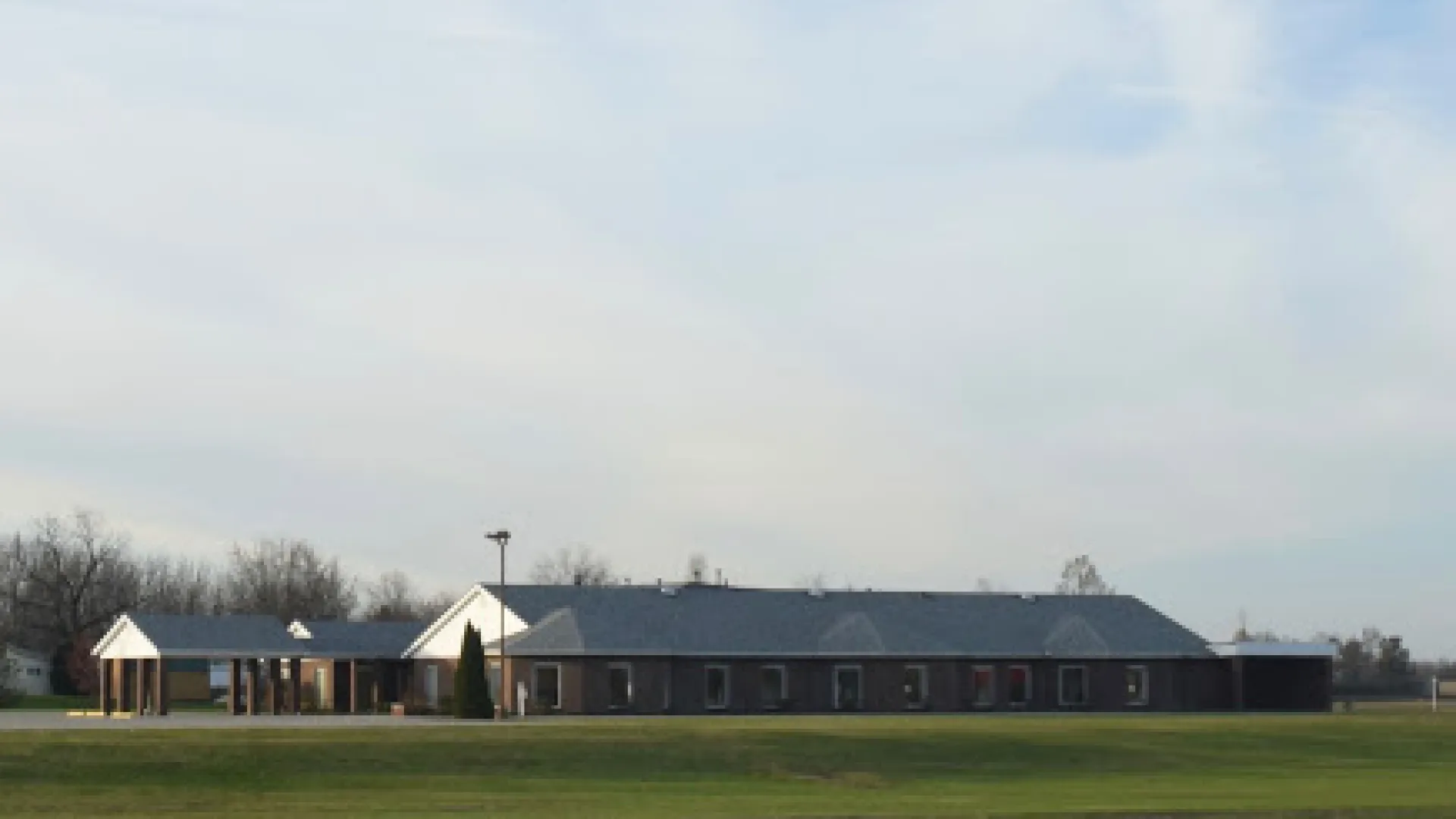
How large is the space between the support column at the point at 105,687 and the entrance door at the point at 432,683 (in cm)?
1270

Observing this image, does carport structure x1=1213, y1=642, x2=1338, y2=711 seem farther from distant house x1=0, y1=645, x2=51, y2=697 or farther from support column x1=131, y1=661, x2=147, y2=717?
distant house x1=0, y1=645, x2=51, y2=697

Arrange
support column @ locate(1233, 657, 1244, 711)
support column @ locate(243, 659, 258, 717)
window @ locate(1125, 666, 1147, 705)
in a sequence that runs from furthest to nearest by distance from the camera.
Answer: support column @ locate(1233, 657, 1244, 711) → window @ locate(1125, 666, 1147, 705) → support column @ locate(243, 659, 258, 717)

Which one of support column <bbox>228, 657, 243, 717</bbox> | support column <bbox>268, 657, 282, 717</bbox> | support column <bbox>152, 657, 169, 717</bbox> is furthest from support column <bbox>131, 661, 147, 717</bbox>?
support column <bbox>268, 657, 282, 717</bbox>

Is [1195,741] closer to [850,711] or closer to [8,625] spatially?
[850,711]

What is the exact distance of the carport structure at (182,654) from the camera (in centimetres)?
8700

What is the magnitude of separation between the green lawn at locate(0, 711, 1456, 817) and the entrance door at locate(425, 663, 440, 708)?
23.5 meters

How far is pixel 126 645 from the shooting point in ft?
292

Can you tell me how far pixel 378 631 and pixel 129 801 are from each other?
173 ft

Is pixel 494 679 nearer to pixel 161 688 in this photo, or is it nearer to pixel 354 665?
pixel 354 665

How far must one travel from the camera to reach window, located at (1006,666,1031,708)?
94250 mm

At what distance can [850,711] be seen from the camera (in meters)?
90.6

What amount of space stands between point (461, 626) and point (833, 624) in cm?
1554

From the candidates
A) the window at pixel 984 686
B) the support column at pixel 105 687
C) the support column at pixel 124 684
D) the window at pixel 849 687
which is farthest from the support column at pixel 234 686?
the window at pixel 984 686

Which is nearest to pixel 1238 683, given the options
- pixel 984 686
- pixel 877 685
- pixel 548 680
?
pixel 984 686
